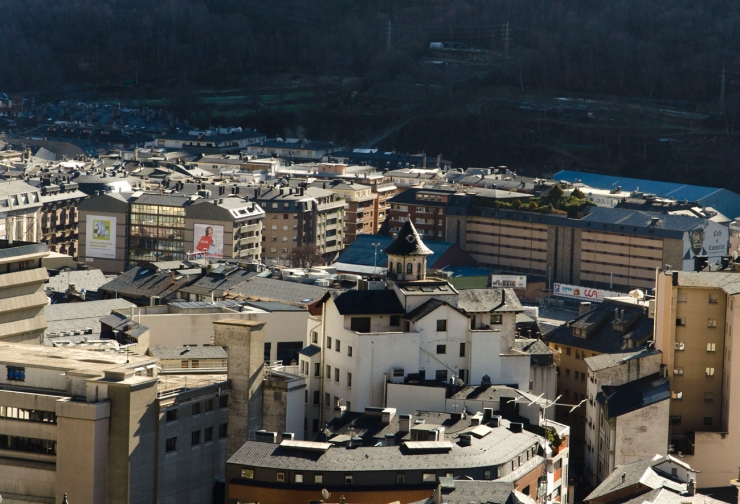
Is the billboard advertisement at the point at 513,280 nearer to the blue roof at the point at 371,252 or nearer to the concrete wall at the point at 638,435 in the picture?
the blue roof at the point at 371,252

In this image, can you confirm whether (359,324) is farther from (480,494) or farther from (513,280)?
(513,280)

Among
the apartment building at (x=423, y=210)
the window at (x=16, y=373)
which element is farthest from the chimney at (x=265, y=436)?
the apartment building at (x=423, y=210)

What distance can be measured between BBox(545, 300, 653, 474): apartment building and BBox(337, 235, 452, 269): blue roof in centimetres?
3175

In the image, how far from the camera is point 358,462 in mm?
39656

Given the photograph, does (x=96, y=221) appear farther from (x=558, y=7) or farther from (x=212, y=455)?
(x=558, y=7)

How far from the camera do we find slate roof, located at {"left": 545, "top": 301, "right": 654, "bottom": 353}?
57.9 metres

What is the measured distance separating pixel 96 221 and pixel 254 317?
41.0 meters

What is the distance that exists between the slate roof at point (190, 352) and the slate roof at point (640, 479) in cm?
1386

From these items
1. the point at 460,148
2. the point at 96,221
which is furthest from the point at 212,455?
the point at 460,148

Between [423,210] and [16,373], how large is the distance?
64.5 m

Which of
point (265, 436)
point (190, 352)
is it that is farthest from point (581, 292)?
point (265, 436)

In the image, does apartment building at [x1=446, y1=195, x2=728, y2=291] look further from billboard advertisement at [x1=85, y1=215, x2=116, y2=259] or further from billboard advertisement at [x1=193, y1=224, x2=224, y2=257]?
billboard advertisement at [x1=85, y1=215, x2=116, y2=259]

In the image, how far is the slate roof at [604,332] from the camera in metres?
57.9

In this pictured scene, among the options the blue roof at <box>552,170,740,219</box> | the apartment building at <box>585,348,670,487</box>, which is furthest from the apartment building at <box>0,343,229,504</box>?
the blue roof at <box>552,170,740,219</box>
